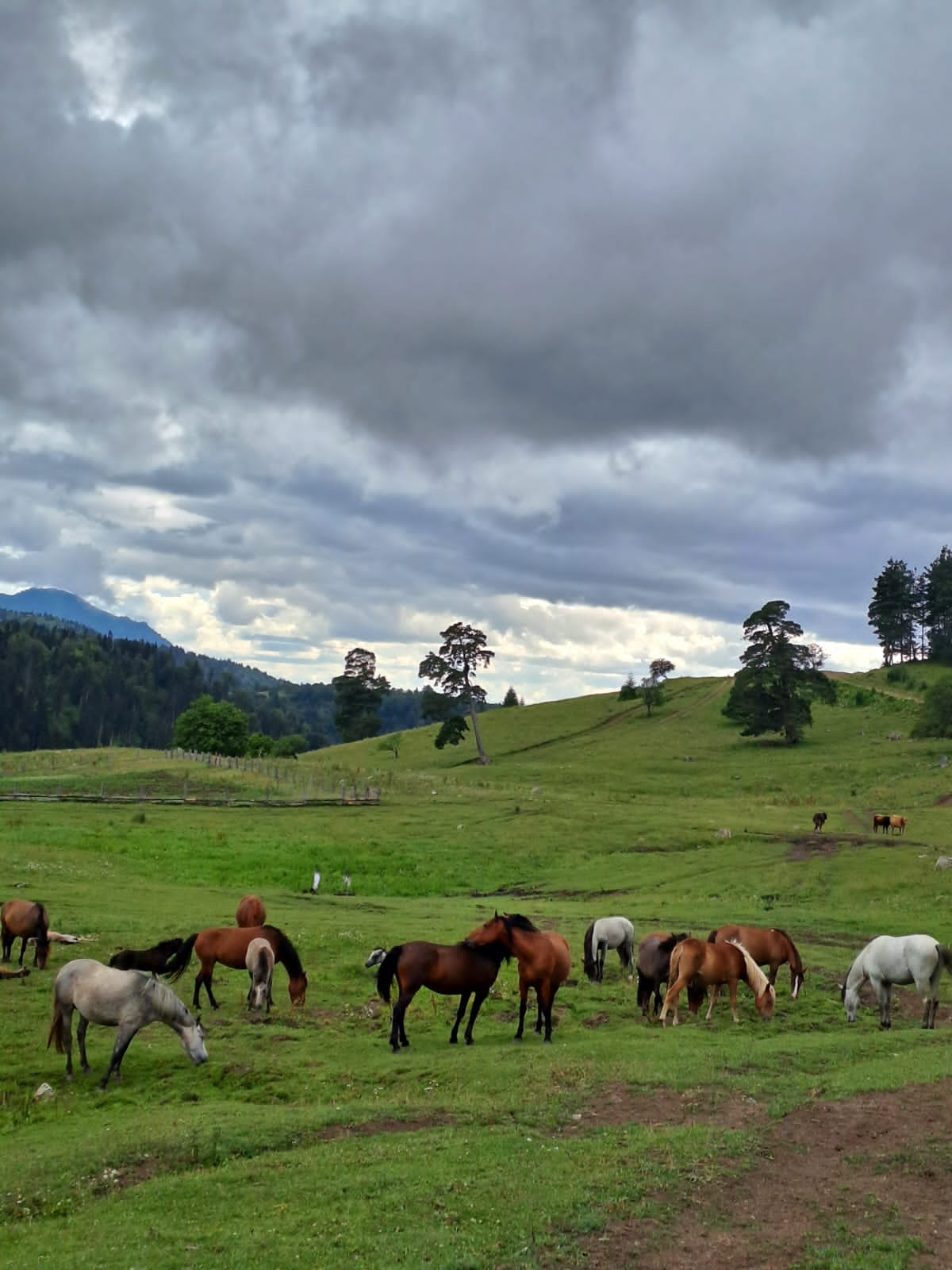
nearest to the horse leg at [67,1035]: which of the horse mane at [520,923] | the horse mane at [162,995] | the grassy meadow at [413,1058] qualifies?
the grassy meadow at [413,1058]

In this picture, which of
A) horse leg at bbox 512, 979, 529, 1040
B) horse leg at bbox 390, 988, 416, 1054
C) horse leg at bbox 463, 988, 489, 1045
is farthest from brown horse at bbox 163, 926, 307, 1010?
horse leg at bbox 512, 979, 529, 1040

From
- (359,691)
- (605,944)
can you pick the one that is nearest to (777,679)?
(359,691)

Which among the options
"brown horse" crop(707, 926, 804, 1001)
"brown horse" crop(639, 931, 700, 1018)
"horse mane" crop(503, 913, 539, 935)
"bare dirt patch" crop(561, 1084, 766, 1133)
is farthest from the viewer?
"brown horse" crop(707, 926, 804, 1001)

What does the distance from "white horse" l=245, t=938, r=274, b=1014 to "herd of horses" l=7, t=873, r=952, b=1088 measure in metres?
0.02

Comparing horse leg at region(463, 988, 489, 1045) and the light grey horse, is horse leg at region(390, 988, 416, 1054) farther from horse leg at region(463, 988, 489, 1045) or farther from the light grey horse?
the light grey horse

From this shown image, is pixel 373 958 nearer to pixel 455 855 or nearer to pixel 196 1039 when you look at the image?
pixel 196 1039

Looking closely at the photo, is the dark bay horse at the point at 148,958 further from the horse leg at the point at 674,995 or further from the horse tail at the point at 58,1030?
the horse leg at the point at 674,995

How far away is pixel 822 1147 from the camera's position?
11188 mm

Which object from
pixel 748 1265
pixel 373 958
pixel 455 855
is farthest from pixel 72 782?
pixel 748 1265

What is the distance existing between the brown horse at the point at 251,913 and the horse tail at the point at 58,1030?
8933mm

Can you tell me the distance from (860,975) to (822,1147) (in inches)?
347

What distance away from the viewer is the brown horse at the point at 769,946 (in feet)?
65.7

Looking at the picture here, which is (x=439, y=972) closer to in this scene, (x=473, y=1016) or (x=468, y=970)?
(x=468, y=970)

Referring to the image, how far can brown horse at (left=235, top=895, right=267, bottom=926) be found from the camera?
945 inches
